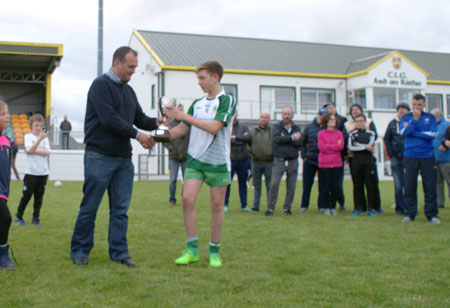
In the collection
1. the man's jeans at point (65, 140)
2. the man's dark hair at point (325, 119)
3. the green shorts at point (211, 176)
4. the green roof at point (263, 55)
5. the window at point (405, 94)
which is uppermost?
the green roof at point (263, 55)

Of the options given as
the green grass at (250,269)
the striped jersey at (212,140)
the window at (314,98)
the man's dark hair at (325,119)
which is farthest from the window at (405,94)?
the striped jersey at (212,140)

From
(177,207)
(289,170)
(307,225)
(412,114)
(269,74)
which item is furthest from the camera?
(269,74)

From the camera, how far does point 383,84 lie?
32125mm

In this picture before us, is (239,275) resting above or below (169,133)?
below

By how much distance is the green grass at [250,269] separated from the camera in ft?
11.9

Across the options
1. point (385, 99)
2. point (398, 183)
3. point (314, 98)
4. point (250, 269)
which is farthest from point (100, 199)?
point (385, 99)

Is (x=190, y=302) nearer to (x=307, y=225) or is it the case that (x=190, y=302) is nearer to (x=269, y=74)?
Answer: (x=307, y=225)

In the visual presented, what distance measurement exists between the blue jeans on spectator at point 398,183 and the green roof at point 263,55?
2046cm

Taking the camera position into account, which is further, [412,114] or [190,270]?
[412,114]

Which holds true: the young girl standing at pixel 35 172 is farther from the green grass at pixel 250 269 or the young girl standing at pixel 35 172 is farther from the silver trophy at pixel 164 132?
the silver trophy at pixel 164 132

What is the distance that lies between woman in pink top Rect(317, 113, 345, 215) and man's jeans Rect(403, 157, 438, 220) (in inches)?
57.7

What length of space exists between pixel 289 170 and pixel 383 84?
24944 millimetres

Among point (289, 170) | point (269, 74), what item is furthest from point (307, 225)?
point (269, 74)

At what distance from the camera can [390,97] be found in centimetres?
3388
